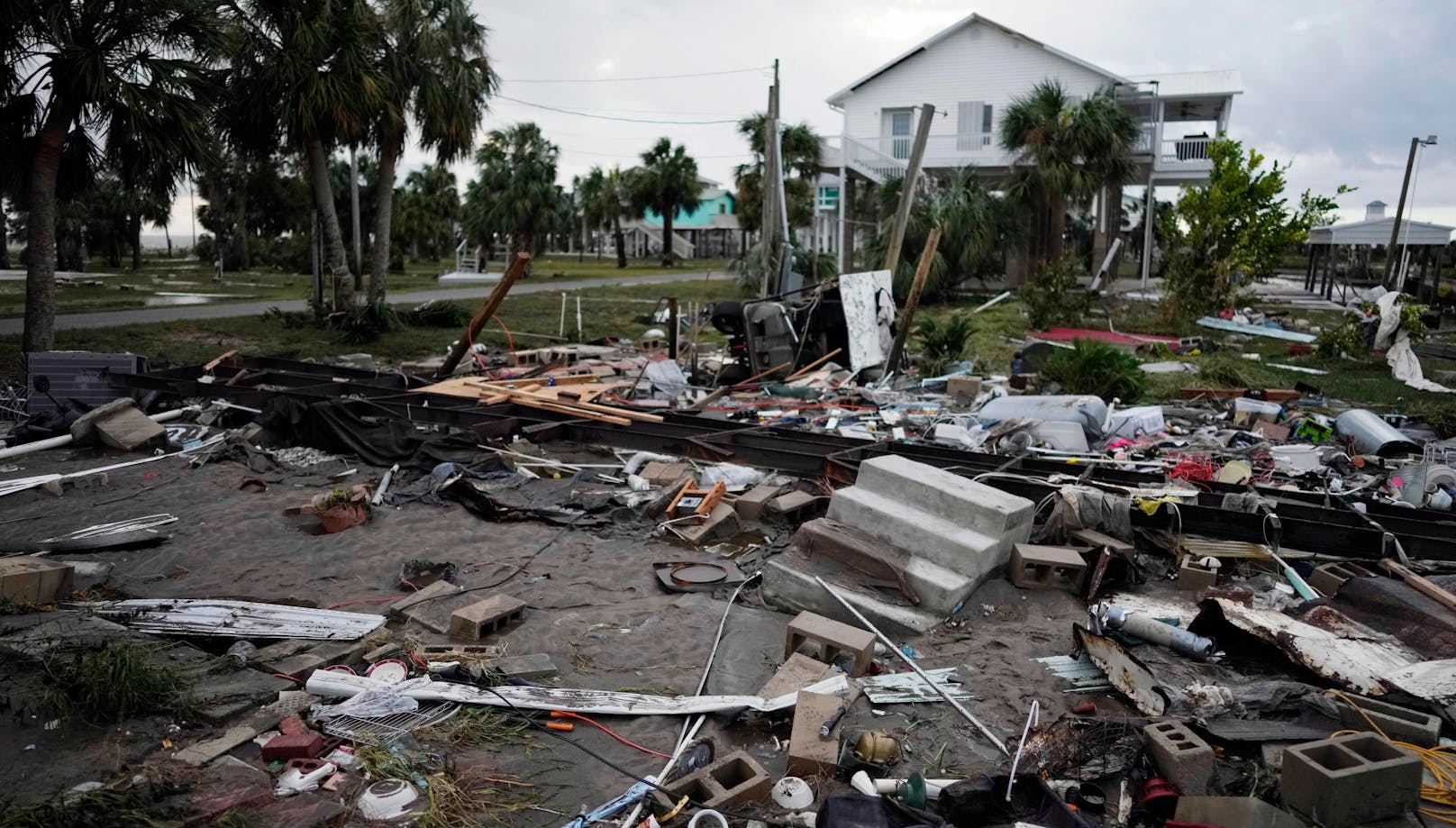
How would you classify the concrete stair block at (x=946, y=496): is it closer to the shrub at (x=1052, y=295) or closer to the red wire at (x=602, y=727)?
the red wire at (x=602, y=727)

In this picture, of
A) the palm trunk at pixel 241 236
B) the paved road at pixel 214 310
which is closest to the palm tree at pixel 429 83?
the paved road at pixel 214 310

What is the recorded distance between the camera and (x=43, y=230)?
45.3 feet

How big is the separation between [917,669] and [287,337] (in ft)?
55.8

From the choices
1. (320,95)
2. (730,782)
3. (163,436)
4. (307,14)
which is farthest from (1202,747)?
(307,14)

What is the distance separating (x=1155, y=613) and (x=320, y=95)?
17.1m

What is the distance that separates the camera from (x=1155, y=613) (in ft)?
19.3

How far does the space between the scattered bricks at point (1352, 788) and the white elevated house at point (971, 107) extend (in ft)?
92.2

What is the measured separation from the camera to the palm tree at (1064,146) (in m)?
26.9

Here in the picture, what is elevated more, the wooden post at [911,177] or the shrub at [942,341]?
the wooden post at [911,177]

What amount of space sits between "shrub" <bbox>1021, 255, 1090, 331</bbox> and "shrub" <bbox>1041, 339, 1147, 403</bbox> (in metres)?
8.42

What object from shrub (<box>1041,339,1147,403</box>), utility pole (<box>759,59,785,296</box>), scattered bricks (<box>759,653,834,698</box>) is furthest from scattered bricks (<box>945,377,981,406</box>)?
scattered bricks (<box>759,653,834,698</box>)

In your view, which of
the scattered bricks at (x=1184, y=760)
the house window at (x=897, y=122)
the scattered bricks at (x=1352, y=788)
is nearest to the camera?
the scattered bricks at (x=1352, y=788)

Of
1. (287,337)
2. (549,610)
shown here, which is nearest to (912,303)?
(549,610)

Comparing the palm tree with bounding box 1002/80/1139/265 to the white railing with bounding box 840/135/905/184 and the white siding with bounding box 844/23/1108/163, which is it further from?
the white siding with bounding box 844/23/1108/163
